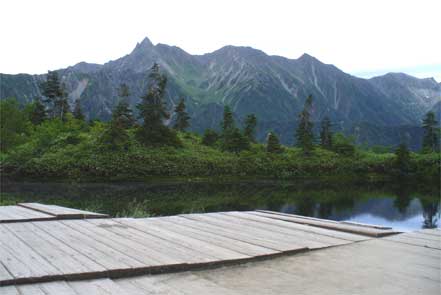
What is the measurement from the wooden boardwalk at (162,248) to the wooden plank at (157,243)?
1 centimetres

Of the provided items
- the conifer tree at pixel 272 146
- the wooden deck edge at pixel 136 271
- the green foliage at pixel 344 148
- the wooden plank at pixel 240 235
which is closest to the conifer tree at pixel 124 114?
the conifer tree at pixel 272 146

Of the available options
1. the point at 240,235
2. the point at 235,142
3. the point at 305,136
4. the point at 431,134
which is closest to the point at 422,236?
the point at 240,235

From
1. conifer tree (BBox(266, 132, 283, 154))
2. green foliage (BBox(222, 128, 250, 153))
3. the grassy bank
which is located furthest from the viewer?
conifer tree (BBox(266, 132, 283, 154))

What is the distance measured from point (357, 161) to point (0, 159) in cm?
4633

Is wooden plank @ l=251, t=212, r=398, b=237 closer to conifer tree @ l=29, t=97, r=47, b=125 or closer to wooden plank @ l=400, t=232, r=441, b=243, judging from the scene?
wooden plank @ l=400, t=232, r=441, b=243

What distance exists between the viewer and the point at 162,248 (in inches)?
248

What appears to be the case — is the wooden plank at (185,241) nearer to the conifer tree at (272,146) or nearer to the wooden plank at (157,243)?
the wooden plank at (157,243)

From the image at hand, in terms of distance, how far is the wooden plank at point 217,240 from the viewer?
249 inches

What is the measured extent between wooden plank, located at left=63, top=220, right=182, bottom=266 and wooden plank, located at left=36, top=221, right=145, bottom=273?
4.5 inches

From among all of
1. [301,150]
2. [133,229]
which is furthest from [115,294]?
[301,150]

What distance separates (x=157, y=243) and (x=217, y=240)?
3.36 feet

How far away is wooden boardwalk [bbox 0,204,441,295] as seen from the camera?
4.65 m

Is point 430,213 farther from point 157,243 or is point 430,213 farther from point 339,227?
point 157,243

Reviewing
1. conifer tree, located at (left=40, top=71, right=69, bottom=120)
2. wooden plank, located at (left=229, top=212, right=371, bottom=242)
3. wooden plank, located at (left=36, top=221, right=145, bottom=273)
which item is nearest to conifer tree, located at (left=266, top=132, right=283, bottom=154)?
conifer tree, located at (left=40, top=71, right=69, bottom=120)
